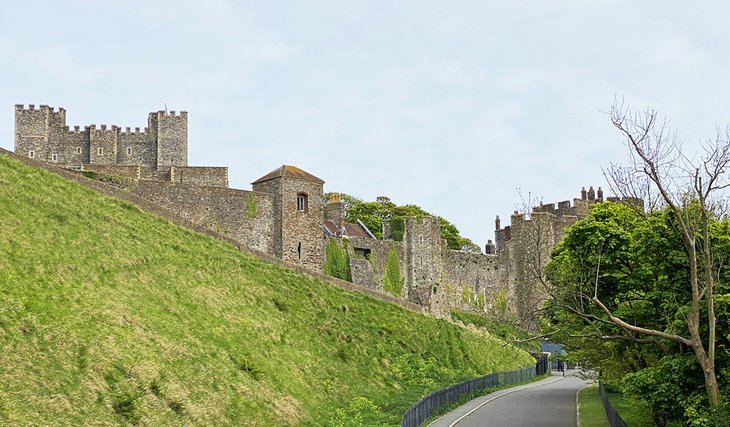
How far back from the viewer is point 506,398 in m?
41.4

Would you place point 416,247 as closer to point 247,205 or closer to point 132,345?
point 247,205

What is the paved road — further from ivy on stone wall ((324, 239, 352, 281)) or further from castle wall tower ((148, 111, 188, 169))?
castle wall tower ((148, 111, 188, 169))

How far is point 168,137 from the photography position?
7031 centimetres

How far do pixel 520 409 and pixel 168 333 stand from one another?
16.6 metres

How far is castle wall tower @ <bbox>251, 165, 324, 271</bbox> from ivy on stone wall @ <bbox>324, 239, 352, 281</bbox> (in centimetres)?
221

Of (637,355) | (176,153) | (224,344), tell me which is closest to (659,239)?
(637,355)

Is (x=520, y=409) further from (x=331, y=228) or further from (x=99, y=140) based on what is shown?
(x=99, y=140)

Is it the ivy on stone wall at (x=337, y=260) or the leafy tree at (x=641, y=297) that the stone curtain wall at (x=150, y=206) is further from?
the leafy tree at (x=641, y=297)

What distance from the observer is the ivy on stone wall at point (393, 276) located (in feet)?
194

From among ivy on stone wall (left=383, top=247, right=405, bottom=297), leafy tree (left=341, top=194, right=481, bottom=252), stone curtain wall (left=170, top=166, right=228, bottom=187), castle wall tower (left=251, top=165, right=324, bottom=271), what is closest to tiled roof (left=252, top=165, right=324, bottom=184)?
castle wall tower (left=251, top=165, right=324, bottom=271)

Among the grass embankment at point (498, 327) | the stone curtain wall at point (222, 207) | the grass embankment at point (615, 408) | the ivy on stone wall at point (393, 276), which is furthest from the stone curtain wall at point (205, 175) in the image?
the grass embankment at point (615, 408)

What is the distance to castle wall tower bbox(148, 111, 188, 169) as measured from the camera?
229ft

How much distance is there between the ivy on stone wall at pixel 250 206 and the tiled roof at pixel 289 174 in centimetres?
201

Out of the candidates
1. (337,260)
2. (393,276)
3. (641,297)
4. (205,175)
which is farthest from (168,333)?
(393,276)
